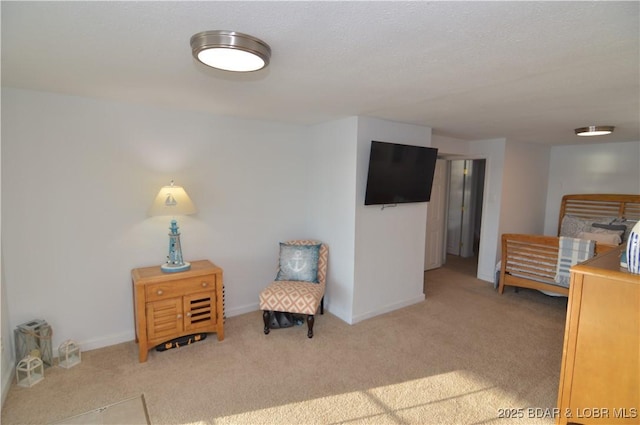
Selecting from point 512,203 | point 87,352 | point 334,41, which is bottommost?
point 87,352

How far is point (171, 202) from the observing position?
2.89 meters

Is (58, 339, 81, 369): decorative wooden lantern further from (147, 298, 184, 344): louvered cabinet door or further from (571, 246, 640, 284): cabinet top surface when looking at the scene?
(571, 246, 640, 284): cabinet top surface

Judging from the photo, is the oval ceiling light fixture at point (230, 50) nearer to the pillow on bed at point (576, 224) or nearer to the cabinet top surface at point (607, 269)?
the cabinet top surface at point (607, 269)

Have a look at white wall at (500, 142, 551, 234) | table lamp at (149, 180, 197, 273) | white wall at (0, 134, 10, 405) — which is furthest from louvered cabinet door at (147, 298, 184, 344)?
white wall at (500, 142, 551, 234)

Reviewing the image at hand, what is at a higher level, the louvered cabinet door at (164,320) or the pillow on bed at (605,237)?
the pillow on bed at (605,237)

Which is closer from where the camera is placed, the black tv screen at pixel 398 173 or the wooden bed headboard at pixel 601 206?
the black tv screen at pixel 398 173

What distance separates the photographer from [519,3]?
1.18 m

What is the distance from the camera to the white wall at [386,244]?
3.42 m

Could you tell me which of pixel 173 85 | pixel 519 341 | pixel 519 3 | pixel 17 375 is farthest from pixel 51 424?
A: pixel 519 341

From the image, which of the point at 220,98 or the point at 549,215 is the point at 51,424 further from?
the point at 549,215

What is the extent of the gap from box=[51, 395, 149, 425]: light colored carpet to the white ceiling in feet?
6.62

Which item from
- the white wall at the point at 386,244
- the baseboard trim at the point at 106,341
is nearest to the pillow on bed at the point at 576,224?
the white wall at the point at 386,244

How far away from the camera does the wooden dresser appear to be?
1759 millimetres

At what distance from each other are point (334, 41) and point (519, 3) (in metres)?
0.73
